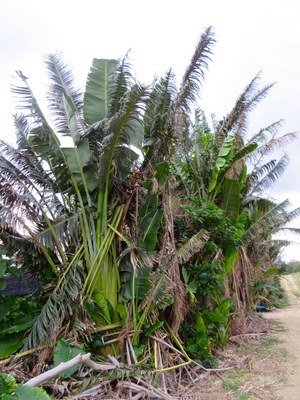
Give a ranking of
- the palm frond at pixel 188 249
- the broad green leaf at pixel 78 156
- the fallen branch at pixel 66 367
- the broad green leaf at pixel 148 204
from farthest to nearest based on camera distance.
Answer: the palm frond at pixel 188 249 → the broad green leaf at pixel 148 204 → the broad green leaf at pixel 78 156 → the fallen branch at pixel 66 367

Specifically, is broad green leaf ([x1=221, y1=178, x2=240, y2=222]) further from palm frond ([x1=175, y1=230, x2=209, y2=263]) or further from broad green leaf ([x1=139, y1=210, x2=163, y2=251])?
broad green leaf ([x1=139, y1=210, x2=163, y2=251])

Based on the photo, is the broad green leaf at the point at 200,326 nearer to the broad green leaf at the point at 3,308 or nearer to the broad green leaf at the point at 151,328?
the broad green leaf at the point at 151,328

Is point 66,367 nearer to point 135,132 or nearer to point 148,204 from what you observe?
point 148,204

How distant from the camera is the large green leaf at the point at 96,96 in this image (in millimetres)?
6770

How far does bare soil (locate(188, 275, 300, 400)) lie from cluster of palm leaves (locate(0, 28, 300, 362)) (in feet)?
4.22

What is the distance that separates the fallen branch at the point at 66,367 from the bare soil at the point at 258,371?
1.41 metres

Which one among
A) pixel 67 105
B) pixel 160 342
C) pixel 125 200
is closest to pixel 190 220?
pixel 125 200

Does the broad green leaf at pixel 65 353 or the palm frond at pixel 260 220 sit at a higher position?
the palm frond at pixel 260 220

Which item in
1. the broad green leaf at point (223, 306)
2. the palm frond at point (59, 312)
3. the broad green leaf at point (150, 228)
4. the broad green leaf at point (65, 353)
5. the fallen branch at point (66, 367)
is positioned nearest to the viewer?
the fallen branch at point (66, 367)

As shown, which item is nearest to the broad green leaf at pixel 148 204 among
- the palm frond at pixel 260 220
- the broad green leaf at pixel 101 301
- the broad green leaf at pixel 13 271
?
the broad green leaf at pixel 101 301

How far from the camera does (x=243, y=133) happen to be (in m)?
11.0

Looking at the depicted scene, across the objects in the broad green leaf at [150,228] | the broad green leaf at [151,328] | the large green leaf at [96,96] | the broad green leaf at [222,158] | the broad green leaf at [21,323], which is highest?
the large green leaf at [96,96]

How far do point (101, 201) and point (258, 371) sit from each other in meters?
4.34

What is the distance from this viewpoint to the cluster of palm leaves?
574cm
